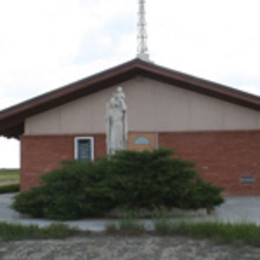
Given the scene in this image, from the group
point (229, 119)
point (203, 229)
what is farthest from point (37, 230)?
point (229, 119)

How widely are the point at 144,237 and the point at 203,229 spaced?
1.05 m

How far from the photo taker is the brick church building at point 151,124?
18172mm

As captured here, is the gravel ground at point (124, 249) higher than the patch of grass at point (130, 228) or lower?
lower

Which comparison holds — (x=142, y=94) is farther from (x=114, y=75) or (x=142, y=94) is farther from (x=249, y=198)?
(x=249, y=198)

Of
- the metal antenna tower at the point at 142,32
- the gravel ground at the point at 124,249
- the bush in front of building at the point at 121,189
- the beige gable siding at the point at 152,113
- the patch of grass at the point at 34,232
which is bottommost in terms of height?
the gravel ground at the point at 124,249

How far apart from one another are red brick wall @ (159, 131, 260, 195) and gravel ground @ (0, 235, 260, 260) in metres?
9.31

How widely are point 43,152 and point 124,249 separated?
420 inches

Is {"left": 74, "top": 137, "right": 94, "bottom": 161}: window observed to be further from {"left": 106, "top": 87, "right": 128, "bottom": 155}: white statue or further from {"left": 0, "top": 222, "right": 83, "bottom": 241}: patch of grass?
{"left": 0, "top": 222, "right": 83, "bottom": 241}: patch of grass

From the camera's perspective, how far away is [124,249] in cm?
860

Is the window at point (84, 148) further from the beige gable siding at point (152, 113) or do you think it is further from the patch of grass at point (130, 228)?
the patch of grass at point (130, 228)

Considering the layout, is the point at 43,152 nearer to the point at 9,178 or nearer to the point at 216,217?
the point at 216,217

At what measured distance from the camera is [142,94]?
1844cm

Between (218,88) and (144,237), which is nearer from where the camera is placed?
(144,237)

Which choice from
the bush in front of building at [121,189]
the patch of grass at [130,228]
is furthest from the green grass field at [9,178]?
the patch of grass at [130,228]
